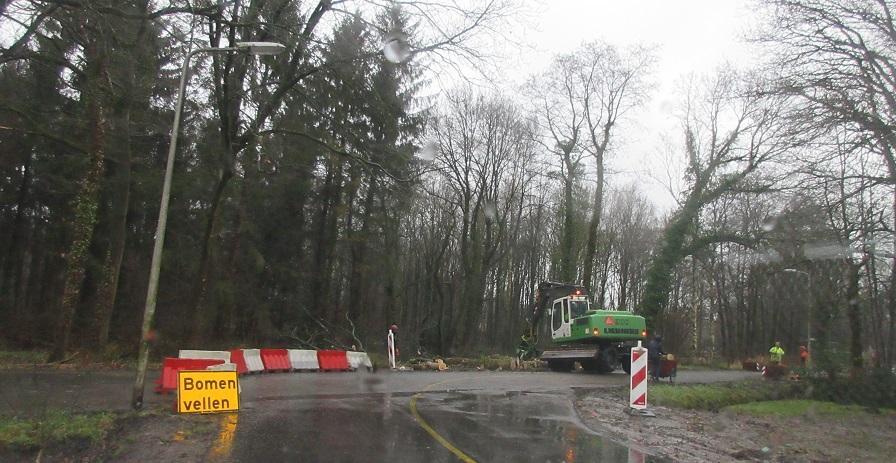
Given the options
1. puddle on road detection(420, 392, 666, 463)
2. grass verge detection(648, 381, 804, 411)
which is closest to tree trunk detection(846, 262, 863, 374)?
grass verge detection(648, 381, 804, 411)

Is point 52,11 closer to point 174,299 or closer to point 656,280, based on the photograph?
point 174,299

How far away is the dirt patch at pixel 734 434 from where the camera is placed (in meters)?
10.4

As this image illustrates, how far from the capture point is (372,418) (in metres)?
11.5

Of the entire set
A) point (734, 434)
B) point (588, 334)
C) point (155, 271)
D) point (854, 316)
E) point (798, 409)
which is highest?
point (854, 316)

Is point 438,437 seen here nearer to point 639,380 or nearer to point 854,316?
point 639,380

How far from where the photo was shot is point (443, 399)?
15.2 m

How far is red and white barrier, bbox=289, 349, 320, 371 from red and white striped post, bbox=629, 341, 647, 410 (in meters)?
12.2

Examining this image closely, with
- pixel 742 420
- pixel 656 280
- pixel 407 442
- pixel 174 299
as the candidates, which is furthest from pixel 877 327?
pixel 174 299

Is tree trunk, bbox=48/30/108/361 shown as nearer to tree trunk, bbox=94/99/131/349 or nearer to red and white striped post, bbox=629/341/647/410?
tree trunk, bbox=94/99/131/349

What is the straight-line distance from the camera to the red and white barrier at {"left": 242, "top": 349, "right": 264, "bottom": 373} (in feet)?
62.9

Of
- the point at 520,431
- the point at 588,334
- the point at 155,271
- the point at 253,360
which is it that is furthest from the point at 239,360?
the point at 588,334

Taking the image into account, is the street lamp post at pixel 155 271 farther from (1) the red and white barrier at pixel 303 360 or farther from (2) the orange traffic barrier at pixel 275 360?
(1) the red and white barrier at pixel 303 360

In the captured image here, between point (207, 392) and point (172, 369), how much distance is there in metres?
2.89

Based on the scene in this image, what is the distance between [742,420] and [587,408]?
473cm
